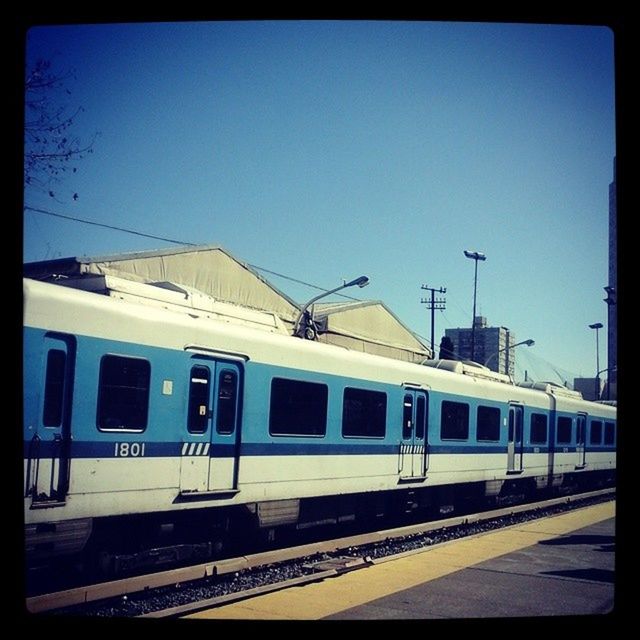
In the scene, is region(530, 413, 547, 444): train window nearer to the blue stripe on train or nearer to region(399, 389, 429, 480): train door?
region(399, 389, 429, 480): train door

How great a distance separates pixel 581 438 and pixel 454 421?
8.72 m

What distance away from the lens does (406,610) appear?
6.86m

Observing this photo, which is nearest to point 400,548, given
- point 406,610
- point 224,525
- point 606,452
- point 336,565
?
point 336,565

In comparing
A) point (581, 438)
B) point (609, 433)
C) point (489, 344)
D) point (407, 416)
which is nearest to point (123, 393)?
point (407, 416)

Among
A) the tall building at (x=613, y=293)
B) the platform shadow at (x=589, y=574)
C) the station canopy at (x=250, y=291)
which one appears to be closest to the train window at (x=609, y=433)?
the tall building at (x=613, y=293)

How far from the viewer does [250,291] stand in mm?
26312

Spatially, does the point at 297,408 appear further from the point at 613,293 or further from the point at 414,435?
the point at 613,293

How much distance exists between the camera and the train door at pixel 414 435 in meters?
12.6

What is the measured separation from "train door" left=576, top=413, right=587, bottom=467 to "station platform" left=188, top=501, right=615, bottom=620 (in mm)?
10181

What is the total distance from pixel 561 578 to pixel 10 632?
604 cm

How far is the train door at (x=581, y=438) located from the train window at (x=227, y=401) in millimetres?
14740

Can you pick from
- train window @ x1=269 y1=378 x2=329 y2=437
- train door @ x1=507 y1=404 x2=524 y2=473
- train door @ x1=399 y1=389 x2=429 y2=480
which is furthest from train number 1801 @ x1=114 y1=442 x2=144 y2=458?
train door @ x1=507 y1=404 x2=524 y2=473
